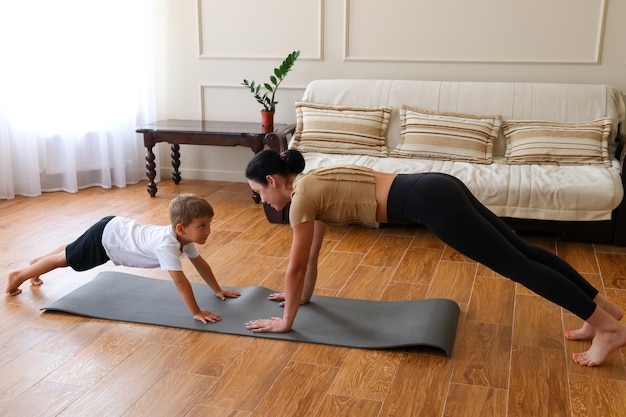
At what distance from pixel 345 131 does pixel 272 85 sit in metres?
0.93

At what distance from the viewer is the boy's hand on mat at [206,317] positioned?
2.85 metres

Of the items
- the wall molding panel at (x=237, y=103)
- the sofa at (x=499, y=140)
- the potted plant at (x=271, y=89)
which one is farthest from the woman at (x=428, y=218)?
the wall molding panel at (x=237, y=103)

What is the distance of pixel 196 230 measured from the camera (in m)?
2.80

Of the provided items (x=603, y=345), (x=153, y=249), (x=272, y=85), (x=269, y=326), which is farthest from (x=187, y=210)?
(x=272, y=85)

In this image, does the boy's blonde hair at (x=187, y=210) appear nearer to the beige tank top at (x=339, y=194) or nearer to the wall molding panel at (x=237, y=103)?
the beige tank top at (x=339, y=194)

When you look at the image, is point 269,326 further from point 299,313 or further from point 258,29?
point 258,29

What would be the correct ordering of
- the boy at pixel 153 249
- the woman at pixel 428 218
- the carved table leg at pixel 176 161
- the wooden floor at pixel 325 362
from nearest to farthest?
the wooden floor at pixel 325 362, the woman at pixel 428 218, the boy at pixel 153 249, the carved table leg at pixel 176 161

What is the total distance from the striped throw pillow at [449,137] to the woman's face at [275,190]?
1.98 meters

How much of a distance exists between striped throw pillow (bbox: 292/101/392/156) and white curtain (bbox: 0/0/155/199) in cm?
153

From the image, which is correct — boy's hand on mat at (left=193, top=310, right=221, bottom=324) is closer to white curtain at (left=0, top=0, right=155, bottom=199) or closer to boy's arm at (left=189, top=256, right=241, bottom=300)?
boy's arm at (left=189, top=256, right=241, bottom=300)

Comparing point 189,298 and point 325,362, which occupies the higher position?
point 189,298

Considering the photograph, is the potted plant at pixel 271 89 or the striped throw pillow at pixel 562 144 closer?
the striped throw pillow at pixel 562 144

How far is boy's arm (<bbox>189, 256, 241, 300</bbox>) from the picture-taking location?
2986 millimetres

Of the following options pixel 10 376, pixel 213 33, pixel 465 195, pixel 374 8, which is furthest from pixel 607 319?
pixel 213 33
